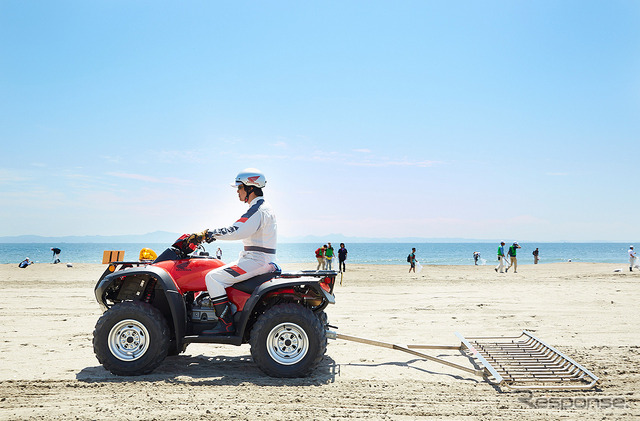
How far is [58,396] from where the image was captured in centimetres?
463

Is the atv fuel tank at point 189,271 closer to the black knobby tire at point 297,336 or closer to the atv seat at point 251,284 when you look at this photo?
the atv seat at point 251,284

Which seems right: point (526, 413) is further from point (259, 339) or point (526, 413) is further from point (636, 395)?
point (259, 339)

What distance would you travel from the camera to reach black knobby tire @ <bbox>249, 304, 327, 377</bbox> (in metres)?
5.25

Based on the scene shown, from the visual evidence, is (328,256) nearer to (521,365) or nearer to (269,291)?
(521,365)

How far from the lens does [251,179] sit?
5668 mm

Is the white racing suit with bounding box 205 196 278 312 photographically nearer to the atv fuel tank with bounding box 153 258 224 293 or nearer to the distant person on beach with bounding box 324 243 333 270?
the atv fuel tank with bounding box 153 258 224 293

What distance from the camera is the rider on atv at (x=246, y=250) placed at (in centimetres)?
535

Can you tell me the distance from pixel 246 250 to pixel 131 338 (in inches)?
64.3

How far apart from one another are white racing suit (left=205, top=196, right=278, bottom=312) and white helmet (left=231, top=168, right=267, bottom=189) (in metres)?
0.20

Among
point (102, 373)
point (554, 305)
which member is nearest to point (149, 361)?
point (102, 373)

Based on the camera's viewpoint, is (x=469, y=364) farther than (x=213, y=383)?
Yes

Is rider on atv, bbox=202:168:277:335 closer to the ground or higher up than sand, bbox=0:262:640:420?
higher up

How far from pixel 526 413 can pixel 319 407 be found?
1864mm

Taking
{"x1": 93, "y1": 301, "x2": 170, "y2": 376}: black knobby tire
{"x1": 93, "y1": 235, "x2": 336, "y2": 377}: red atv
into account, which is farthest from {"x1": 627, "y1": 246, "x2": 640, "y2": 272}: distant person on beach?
{"x1": 93, "y1": 301, "x2": 170, "y2": 376}: black knobby tire
